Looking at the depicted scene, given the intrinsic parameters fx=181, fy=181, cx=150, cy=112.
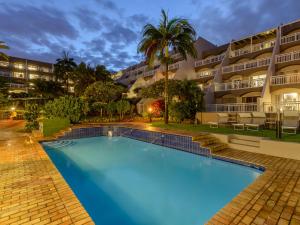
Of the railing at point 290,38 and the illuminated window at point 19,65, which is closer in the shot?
the railing at point 290,38

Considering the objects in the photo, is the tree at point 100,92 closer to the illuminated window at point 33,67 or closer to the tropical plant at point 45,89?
the tropical plant at point 45,89

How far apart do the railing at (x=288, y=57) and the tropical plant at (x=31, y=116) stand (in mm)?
22584

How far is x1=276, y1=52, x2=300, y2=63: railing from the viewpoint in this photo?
16.7m

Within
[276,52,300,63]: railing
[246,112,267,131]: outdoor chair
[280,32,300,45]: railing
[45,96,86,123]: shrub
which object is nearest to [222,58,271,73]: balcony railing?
[276,52,300,63]: railing

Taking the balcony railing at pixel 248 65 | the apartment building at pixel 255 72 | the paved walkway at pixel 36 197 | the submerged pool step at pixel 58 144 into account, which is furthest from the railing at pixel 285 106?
the submerged pool step at pixel 58 144

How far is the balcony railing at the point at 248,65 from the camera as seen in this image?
60.0 ft

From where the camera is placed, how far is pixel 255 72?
19.7m

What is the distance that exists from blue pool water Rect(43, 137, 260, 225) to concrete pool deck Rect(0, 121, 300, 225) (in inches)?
31.8

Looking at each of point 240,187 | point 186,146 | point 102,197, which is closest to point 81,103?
point 186,146

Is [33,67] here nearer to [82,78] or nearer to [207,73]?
[82,78]

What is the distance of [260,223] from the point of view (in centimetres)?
328

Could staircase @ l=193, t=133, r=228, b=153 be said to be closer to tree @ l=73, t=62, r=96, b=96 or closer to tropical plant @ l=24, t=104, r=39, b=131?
tropical plant @ l=24, t=104, r=39, b=131

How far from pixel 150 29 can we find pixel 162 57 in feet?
7.64

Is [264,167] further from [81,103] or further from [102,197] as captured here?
[81,103]
